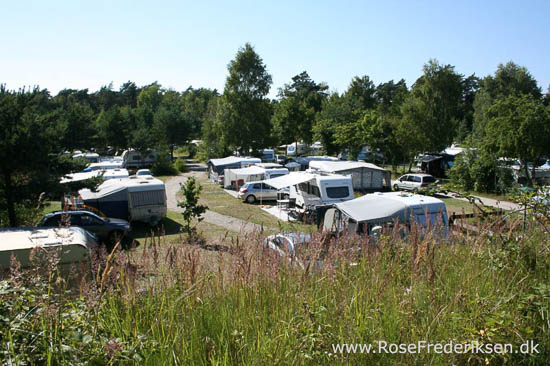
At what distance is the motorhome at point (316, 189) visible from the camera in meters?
16.9

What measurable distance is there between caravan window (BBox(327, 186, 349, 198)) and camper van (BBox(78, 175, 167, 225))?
688 centimetres

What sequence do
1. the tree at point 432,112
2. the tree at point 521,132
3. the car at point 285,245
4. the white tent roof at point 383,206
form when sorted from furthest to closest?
the tree at point 432,112 → the tree at point 521,132 → the white tent roof at point 383,206 → the car at point 285,245

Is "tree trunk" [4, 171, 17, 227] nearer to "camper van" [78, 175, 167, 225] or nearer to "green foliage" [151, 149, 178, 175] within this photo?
"camper van" [78, 175, 167, 225]

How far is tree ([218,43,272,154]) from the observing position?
35844mm

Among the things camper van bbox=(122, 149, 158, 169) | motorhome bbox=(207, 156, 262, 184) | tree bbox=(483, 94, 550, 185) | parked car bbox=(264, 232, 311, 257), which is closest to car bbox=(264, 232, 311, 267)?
parked car bbox=(264, 232, 311, 257)

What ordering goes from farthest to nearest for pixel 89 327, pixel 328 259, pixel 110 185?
pixel 110 185 → pixel 328 259 → pixel 89 327

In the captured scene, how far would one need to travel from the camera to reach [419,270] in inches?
110

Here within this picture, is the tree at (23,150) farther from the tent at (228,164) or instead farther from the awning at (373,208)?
the tent at (228,164)

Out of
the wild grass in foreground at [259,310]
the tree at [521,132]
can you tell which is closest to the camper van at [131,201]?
the wild grass in foreground at [259,310]

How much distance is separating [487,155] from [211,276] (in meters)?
23.3

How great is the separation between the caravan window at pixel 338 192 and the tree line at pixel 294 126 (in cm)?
518

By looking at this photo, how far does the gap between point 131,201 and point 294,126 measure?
2663 cm

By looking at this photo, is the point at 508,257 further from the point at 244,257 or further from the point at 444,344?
the point at 244,257

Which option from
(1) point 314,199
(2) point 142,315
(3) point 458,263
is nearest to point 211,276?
(2) point 142,315
